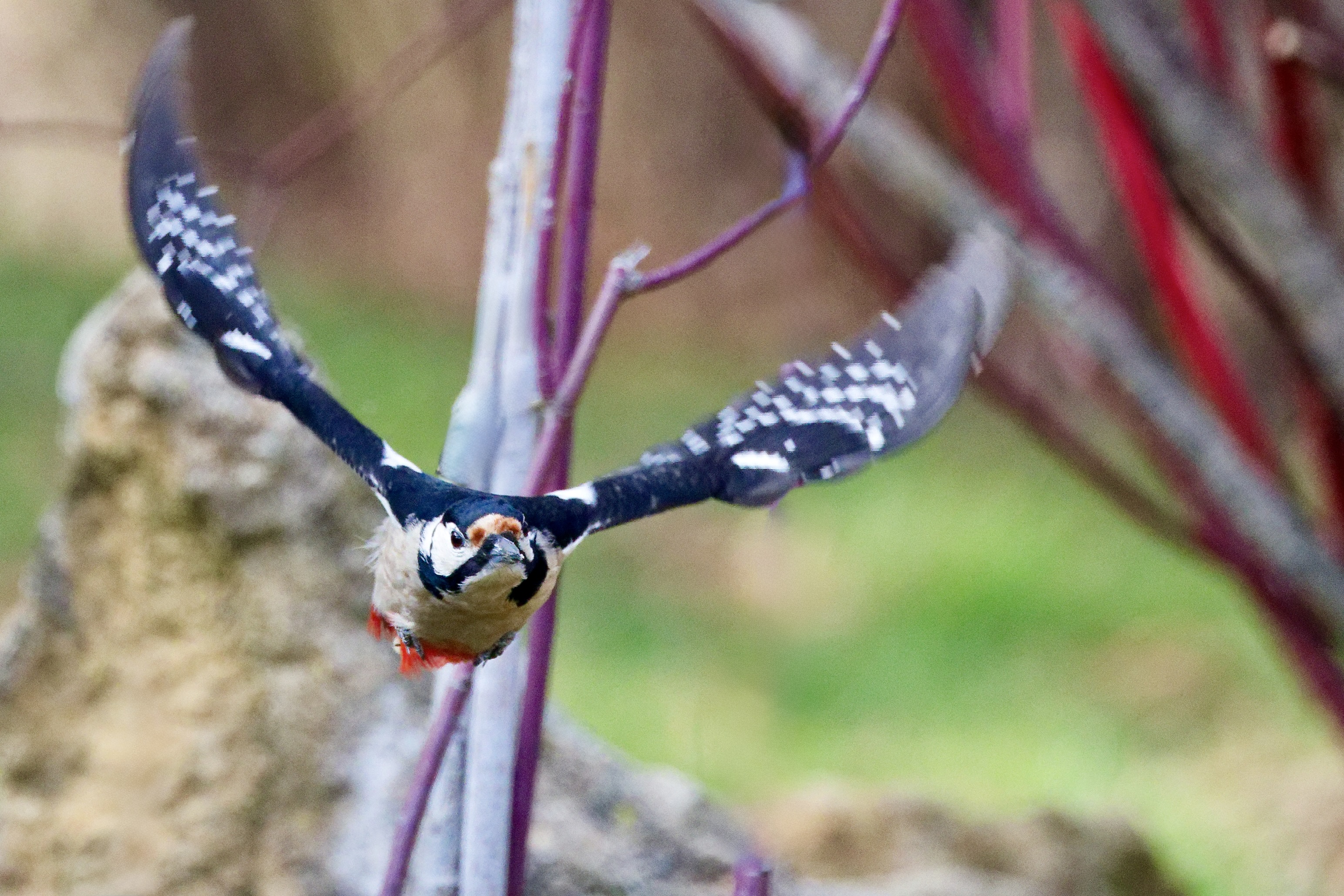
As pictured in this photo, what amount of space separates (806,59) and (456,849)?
28.9 inches

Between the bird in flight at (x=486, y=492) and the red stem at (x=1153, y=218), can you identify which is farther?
the red stem at (x=1153, y=218)

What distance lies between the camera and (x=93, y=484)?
1430 mm

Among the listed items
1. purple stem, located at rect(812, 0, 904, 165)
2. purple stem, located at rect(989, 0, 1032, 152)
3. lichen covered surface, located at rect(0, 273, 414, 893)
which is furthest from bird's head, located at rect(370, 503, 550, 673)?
purple stem, located at rect(989, 0, 1032, 152)

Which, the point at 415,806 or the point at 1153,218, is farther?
the point at 1153,218

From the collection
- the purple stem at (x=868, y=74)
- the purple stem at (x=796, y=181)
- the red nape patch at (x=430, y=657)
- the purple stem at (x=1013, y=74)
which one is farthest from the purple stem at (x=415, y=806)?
the purple stem at (x=1013, y=74)

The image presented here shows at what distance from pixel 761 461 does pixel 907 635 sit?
225 centimetres

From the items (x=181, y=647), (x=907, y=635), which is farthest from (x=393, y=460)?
(x=907, y=635)

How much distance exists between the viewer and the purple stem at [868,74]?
2.92ft

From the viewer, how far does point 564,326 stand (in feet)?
2.93

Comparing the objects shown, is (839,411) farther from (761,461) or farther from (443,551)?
(443,551)

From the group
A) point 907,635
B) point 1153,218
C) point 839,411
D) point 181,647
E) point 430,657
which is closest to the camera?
point 430,657

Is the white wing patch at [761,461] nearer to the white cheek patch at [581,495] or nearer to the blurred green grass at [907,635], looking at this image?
the white cheek patch at [581,495]

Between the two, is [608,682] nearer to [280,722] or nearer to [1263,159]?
[280,722]

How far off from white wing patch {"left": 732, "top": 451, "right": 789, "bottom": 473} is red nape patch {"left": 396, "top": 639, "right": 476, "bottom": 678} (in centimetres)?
21
